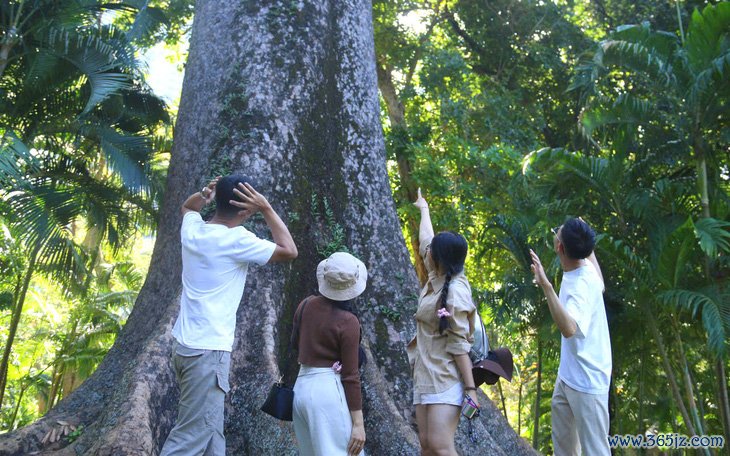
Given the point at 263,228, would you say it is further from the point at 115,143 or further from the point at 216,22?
the point at 115,143

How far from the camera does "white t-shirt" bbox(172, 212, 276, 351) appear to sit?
3496mm

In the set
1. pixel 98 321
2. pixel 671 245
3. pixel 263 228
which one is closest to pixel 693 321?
pixel 671 245

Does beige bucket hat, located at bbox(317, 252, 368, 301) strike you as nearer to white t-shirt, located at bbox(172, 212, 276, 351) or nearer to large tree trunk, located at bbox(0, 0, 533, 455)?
white t-shirt, located at bbox(172, 212, 276, 351)

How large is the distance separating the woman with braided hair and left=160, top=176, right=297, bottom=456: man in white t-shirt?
785mm

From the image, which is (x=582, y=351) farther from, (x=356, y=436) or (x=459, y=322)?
(x=356, y=436)

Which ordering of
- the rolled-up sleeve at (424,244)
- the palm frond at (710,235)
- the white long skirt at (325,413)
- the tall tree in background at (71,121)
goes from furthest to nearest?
the tall tree in background at (71,121)
the palm frond at (710,235)
the rolled-up sleeve at (424,244)
the white long skirt at (325,413)

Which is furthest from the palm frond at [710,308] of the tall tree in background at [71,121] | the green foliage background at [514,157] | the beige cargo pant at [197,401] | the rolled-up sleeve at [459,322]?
the tall tree in background at [71,121]

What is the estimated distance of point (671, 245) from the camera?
8.45m

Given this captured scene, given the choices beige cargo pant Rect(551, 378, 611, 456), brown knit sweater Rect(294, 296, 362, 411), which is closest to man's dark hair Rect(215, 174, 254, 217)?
brown knit sweater Rect(294, 296, 362, 411)

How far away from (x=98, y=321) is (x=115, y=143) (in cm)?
612

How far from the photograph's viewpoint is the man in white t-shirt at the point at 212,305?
3463mm

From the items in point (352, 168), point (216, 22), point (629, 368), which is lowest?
point (629, 368)

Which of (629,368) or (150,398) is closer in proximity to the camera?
(150,398)

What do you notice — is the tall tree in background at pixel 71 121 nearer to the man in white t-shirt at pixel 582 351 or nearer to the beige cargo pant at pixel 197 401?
the beige cargo pant at pixel 197 401
